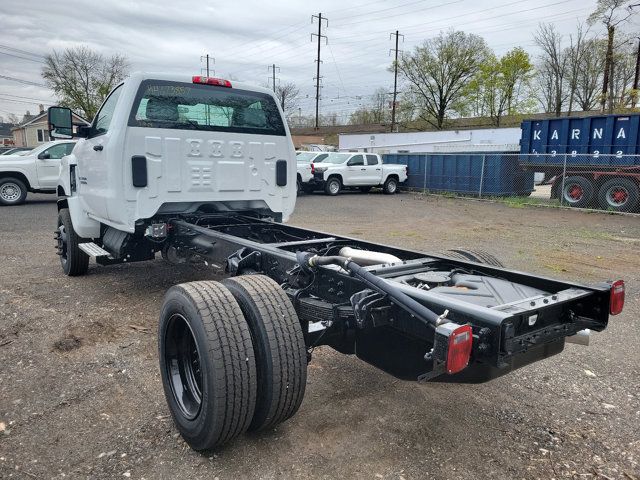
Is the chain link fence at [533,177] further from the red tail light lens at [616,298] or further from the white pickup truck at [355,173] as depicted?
the red tail light lens at [616,298]

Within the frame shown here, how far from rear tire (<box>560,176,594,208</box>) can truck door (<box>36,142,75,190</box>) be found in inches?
612

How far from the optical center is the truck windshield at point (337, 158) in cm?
2089

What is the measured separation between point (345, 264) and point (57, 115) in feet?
14.3

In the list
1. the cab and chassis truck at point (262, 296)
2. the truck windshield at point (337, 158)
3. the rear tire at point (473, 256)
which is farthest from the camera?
the truck windshield at point (337, 158)

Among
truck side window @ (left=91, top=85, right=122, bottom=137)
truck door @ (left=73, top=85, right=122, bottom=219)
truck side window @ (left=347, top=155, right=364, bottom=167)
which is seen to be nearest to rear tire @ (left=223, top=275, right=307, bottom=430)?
truck door @ (left=73, top=85, right=122, bottom=219)

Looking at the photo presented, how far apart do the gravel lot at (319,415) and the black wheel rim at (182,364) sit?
→ 24 cm

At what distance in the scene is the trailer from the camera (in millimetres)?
15258

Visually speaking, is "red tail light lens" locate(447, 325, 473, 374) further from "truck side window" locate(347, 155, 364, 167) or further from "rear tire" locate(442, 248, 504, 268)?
"truck side window" locate(347, 155, 364, 167)

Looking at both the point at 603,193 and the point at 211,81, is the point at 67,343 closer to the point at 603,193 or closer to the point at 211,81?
the point at 211,81

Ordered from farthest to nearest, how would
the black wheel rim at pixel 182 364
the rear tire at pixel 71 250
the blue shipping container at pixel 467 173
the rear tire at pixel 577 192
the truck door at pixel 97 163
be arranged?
the blue shipping container at pixel 467 173, the rear tire at pixel 577 192, the rear tire at pixel 71 250, the truck door at pixel 97 163, the black wheel rim at pixel 182 364

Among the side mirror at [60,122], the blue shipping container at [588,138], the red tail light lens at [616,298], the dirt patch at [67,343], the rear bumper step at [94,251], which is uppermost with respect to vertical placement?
the blue shipping container at [588,138]

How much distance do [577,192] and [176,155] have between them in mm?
15153

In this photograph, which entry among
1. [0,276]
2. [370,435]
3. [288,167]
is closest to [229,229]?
[288,167]

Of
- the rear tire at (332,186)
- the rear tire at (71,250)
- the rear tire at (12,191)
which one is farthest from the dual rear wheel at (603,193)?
the rear tire at (12,191)
